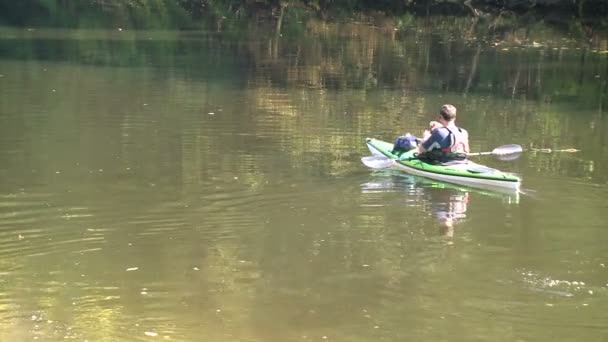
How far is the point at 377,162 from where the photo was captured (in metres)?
11.5

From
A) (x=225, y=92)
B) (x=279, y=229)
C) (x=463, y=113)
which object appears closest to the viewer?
(x=279, y=229)

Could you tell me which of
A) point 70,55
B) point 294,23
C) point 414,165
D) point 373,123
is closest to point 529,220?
point 414,165

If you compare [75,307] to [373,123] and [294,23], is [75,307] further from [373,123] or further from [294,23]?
[294,23]

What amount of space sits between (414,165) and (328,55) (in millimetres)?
14702

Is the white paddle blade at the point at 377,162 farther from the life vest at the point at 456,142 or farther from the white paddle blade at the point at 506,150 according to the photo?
the white paddle blade at the point at 506,150

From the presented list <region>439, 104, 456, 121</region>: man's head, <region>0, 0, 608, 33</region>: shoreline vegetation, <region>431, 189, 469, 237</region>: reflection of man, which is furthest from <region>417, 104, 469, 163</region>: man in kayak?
<region>0, 0, 608, 33</region>: shoreline vegetation

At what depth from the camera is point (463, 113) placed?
16.1 metres

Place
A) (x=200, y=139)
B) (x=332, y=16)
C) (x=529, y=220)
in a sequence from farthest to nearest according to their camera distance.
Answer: (x=332, y=16), (x=200, y=139), (x=529, y=220)

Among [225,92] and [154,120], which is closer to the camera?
[154,120]

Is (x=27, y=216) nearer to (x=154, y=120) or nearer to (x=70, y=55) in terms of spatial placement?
(x=154, y=120)

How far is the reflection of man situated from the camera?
8797mm

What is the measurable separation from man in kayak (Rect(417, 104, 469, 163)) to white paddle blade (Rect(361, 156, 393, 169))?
562 mm

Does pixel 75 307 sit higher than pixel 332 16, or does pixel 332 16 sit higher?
pixel 332 16

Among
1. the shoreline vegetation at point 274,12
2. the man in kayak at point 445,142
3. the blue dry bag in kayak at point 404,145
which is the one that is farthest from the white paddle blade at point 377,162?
the shoreline vegetation at point 274,12
